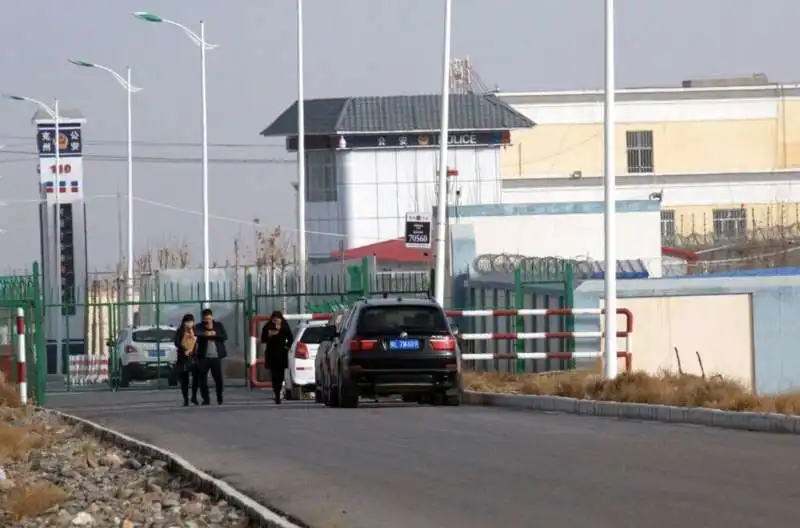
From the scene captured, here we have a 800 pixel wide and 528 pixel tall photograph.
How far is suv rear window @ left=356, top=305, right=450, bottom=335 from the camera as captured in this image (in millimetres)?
26875

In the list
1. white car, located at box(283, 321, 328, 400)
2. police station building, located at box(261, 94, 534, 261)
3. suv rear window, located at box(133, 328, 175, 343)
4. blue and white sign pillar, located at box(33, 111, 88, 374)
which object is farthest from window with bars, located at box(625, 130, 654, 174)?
white car, located at box(283, 321, 328, 400)

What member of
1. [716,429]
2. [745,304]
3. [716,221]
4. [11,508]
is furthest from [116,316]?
[11,508]

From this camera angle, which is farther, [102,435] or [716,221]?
[716,221]

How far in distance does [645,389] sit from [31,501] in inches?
494

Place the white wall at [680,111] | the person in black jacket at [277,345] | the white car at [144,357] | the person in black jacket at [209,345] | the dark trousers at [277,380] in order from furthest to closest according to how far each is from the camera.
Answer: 1. the white wall at [680,111]
2. the white car at [144,357]
3. the person in black jacket at [277,345]
4. the dark trousers at [277,380]
5. the person in black jacket at [209,345]

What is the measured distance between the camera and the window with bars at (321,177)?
72.2m

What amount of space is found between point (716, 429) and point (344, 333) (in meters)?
8.90

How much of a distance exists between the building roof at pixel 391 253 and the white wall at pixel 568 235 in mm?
8449

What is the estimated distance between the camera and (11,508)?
45.2 feet

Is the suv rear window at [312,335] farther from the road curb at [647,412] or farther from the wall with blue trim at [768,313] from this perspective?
the road curb at [647,412]

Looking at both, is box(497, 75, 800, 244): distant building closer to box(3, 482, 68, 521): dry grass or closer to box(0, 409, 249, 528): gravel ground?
box(0, 409, 249, 528): gravel ground

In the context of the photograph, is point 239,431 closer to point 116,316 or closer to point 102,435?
point 102,435

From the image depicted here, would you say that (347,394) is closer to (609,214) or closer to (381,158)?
(609,214)

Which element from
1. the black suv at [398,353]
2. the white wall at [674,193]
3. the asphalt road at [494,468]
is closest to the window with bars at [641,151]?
the white wall at [674,193]
